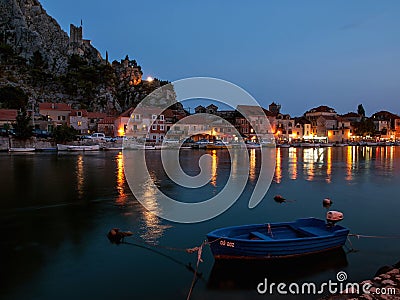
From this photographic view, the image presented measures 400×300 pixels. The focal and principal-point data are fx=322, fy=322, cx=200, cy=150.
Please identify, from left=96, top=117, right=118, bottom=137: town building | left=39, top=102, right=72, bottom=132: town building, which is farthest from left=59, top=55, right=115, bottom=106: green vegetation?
left=39, top=102, right=72, bottom=132: town building

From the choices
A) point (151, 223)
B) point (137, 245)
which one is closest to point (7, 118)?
point (151, 223)

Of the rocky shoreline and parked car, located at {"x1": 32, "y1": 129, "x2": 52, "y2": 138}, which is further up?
parked car, located at {"x1": 32, "y1": 129, "x2": 52, "y2": 138}

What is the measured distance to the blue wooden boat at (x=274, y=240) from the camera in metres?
8.89

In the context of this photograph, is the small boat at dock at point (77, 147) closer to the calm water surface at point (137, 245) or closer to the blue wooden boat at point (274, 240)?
the calm water surface at point (137, 245)

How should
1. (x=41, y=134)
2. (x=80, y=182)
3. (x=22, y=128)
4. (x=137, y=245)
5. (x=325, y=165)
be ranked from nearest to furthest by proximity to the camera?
(x=137, y=245), (x=80, y=182), (x=325, y=165), (x=22, y=128), (x=41, y=134)

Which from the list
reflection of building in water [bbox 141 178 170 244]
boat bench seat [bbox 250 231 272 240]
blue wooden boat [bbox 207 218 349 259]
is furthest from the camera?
reflection of building in water [bbox 141 178 170 244]

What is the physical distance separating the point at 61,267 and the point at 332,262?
799cm

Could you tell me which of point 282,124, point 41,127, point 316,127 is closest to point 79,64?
point 41,127

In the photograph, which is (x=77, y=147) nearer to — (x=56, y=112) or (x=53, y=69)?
(x=56, y=112)

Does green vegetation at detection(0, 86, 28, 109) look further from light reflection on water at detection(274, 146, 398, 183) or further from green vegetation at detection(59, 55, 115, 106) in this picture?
light reflection on water at detection(274, 146, 398, 183)

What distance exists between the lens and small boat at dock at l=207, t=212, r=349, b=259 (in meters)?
8.89

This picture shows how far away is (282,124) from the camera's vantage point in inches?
3605

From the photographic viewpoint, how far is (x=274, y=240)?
29.4ft

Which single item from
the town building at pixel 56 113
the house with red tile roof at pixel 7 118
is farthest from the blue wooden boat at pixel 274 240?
the town building at pixel 56 113
